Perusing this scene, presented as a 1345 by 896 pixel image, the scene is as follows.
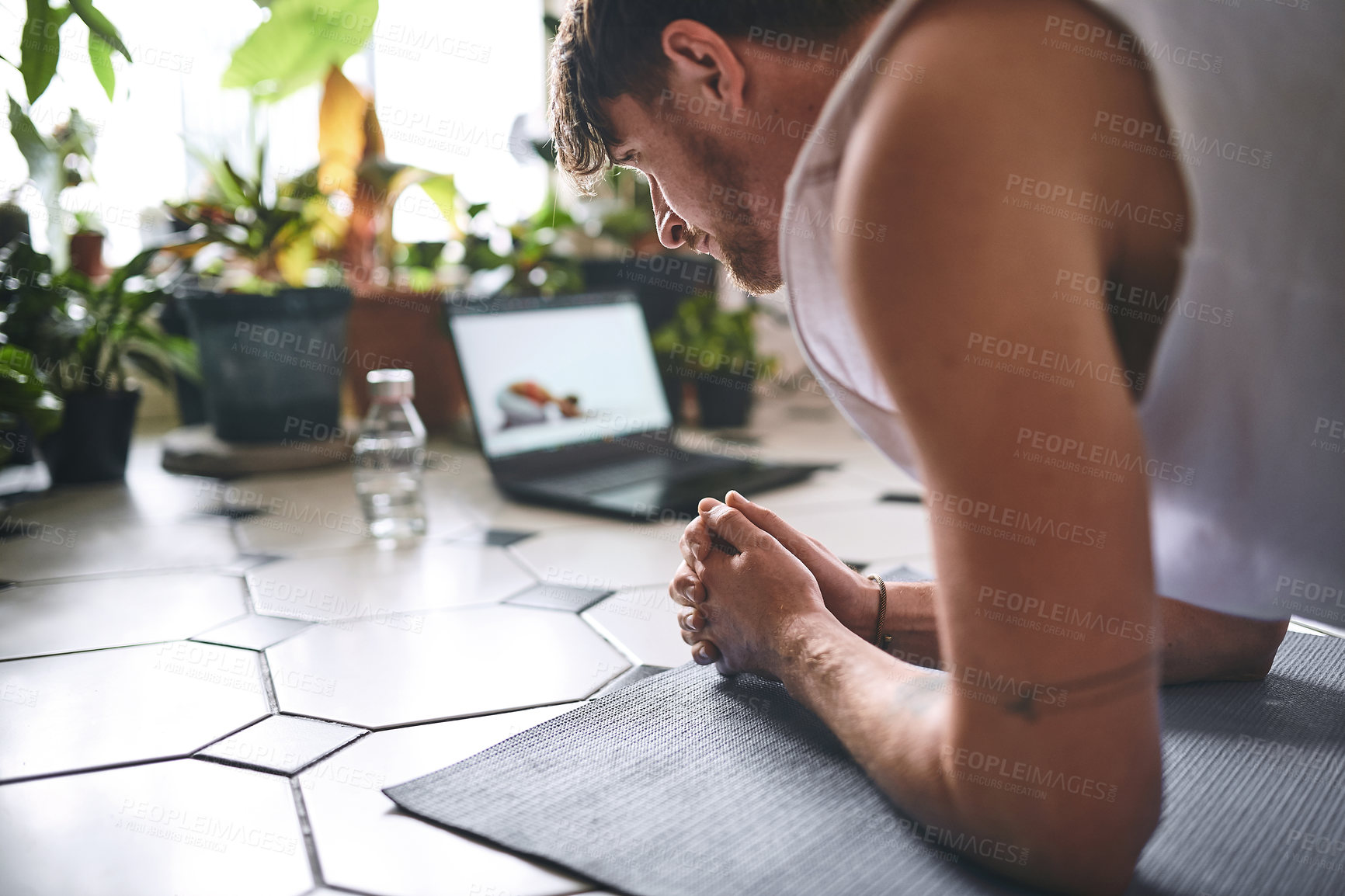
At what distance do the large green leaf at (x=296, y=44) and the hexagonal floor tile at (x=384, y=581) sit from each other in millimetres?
1159

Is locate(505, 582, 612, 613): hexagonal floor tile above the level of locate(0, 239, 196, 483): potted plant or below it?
below

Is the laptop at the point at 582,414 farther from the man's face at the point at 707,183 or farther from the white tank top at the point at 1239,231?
the white tank top at the point at 1239,231

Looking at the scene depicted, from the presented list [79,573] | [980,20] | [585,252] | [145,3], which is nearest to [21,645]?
[79,573]

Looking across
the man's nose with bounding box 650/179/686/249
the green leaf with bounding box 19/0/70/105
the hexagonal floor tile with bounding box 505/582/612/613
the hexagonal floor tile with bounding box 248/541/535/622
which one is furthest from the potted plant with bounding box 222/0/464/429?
the man's nose with bounding box 650/179/686/249

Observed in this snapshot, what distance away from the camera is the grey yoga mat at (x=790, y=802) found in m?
0.61

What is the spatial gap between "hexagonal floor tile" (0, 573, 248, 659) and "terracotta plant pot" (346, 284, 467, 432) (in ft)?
3.61

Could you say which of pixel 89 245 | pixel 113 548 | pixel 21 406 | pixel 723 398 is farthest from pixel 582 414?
pixel 89 245

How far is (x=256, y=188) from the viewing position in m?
1.97

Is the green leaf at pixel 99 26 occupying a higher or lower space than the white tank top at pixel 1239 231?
higher

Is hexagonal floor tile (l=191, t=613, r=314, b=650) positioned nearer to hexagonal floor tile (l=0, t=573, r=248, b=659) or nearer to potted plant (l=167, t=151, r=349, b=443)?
hexagonal floor tile (l=0, t=573, r=248, b=659)

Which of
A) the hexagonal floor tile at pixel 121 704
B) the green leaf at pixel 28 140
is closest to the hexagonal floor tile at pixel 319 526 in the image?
the hexagonal floor tile at pixel 121 704

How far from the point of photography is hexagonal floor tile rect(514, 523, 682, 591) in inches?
50.6

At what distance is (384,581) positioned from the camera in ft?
4.21

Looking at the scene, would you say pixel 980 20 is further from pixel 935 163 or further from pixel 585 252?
pixel 585 252
